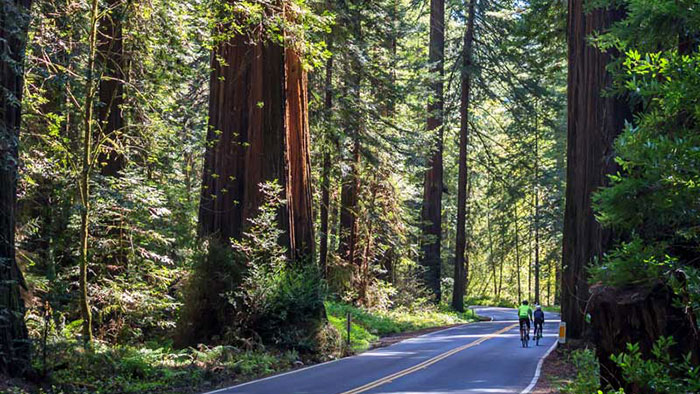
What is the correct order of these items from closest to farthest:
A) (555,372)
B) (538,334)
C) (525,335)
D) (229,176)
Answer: (555,372)
(229,176)
(525,335)
(538,334)

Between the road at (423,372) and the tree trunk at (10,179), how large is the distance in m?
3.60

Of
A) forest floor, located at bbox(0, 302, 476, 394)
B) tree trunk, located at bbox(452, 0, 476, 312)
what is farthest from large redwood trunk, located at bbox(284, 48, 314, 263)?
tree trunk, located at bbox(452, 0, 476, 312)

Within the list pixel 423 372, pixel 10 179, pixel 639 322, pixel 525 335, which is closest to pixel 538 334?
pixel 525 335

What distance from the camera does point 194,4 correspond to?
14898 millimetres

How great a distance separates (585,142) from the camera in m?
16.2

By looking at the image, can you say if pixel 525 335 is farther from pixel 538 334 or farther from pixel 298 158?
pixel 298 158

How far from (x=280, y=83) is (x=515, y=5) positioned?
23917 mm

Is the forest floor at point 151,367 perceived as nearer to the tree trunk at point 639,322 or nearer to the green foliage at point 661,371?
the tree trunk at point 639,322

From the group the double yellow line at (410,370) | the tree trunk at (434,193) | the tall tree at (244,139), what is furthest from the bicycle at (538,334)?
the tree trunk at (434,193)

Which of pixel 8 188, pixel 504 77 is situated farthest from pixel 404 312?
pixel 8 188

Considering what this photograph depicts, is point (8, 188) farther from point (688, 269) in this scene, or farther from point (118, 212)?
point (688, 269)

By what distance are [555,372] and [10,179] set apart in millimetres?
11754

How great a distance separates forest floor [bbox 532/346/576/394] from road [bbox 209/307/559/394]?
0.93ft

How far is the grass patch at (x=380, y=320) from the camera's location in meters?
24.0
